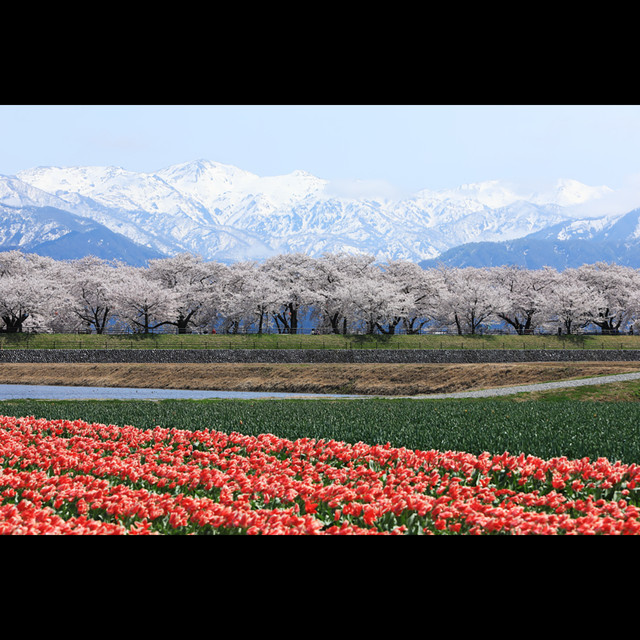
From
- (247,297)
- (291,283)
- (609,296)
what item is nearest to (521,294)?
(609,296)

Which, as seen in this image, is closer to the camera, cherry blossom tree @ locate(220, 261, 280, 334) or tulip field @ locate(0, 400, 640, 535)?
tulip field @ locate(0, 400, 640, 535)

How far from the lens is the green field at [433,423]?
993cm

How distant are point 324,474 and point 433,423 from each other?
13.9ft

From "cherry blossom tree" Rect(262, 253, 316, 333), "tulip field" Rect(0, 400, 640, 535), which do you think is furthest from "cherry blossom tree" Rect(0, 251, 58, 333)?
"tulip field" Rect(0, 400, 640, 535)

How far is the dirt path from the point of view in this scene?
32431 mm

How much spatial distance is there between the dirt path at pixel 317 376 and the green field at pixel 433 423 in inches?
655

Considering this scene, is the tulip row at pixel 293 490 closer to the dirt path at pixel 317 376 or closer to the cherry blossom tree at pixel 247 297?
the dirt path at pixel 317 376

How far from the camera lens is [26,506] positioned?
6.28 metres

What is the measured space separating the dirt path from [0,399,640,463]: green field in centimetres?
1664

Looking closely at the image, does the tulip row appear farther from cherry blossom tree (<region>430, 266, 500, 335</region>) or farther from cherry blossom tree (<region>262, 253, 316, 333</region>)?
cherry blossom tree (<region>430, 266, 500, 335</region>)

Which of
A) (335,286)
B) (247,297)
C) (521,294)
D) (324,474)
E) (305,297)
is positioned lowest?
(324,474)

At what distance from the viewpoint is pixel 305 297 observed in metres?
64.6

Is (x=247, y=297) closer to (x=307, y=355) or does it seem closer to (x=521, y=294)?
(x=307, y=355)
